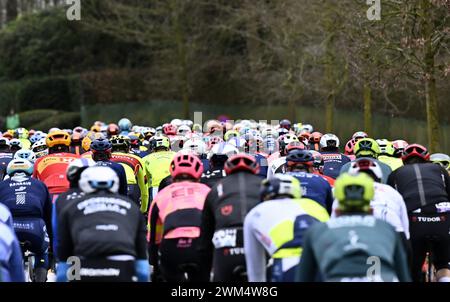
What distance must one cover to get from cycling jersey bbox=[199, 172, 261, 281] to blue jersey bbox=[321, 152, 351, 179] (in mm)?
6297

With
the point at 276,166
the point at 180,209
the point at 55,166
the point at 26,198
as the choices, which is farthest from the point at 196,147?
the point at 180,209

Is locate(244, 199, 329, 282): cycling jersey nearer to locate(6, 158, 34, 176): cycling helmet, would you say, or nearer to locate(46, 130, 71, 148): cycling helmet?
locate(6, 158, 34, 176): cycling helmet

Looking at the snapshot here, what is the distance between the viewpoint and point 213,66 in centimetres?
5222

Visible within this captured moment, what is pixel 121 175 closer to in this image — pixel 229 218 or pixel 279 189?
pixel 229 218

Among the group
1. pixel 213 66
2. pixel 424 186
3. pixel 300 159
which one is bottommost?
pixel 424 186

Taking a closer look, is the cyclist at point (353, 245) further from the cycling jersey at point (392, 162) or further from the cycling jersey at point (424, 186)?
the cycling jersey at point (392, 162)

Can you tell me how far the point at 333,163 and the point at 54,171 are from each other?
4.25m

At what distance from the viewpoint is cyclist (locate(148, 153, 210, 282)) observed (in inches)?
365

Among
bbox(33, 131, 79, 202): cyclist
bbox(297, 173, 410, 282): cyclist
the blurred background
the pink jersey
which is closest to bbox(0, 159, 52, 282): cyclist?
bbox(33, 131, 79, 202): cyclist

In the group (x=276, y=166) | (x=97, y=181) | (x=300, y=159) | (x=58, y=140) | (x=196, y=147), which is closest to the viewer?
(x=97, y=181)

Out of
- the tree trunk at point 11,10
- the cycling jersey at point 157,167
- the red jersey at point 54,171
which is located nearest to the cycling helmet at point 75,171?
the red jersey at point 54,171

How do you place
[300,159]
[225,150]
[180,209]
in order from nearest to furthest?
[180,209] → [300,159] → [225,150]

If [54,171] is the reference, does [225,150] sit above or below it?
above

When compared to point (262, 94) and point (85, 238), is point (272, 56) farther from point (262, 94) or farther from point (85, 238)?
point (85, 238)
